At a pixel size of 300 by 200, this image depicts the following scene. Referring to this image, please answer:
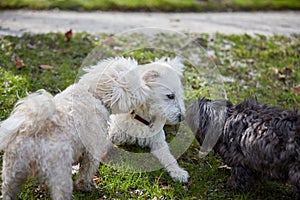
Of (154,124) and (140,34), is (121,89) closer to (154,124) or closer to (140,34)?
(154,124)

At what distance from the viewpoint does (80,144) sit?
3.78 m

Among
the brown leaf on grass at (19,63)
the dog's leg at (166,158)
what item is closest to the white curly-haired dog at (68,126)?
the dog's leg at (166,158)

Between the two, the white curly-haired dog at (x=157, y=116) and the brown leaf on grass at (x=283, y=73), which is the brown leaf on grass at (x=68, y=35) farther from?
the brown leaf on grass at (x=283, y=73)

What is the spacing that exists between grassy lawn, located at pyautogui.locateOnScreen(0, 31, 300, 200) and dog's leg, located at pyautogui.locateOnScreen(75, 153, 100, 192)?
8cm

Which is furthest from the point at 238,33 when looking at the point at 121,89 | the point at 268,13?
the point at 121,89

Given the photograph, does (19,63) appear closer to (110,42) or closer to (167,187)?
(110,42)

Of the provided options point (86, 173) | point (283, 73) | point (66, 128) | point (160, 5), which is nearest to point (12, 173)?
point (66, 128)

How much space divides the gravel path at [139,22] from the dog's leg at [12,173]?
5149mm

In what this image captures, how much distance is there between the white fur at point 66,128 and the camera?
11.3ft

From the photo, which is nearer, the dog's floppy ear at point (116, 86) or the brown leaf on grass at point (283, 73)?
the dog's floppy ear at point (116, 86)

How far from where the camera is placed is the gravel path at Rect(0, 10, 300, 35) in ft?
28.5

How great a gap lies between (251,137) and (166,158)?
1.12 meters

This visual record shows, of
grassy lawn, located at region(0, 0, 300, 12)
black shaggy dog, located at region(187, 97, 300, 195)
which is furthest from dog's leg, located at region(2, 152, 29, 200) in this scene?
grassy lawn, located at region(0, 0, 300, 12)

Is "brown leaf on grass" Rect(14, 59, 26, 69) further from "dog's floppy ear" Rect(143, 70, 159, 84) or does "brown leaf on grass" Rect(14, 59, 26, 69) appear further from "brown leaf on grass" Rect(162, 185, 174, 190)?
"brown leaf on grass" Rect(162, 185, 174, 190)
